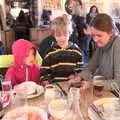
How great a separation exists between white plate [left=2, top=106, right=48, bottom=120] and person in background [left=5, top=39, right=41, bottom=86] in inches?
25.5

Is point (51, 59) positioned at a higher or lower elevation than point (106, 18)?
lower

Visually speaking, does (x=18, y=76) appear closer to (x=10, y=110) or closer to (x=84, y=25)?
(x=10, y=110)

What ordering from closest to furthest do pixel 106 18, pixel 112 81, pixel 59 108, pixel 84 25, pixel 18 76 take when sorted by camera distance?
pixel 59 108 < pixel 112 81 < pixel 106 18 < pixel 18 76 < pixel 84 25

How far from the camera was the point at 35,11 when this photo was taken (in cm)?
507

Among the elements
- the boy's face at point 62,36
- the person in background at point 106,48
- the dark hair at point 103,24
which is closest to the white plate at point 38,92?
the person in background at point 106,48

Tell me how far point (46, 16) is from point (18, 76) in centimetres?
324

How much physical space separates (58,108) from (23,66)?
30.4 inches

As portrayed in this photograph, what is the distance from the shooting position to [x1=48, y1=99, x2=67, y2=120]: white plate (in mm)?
1278

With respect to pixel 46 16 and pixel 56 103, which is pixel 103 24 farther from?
pixel 46 16

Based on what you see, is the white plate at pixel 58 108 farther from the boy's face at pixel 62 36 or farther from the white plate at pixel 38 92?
the boy's face at pixel 62 36

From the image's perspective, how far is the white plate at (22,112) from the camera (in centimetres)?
126

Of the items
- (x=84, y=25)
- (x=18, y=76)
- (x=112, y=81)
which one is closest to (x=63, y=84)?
(x=112, y=81)

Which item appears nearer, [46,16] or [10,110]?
[10,110]

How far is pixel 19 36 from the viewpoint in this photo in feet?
16.3
